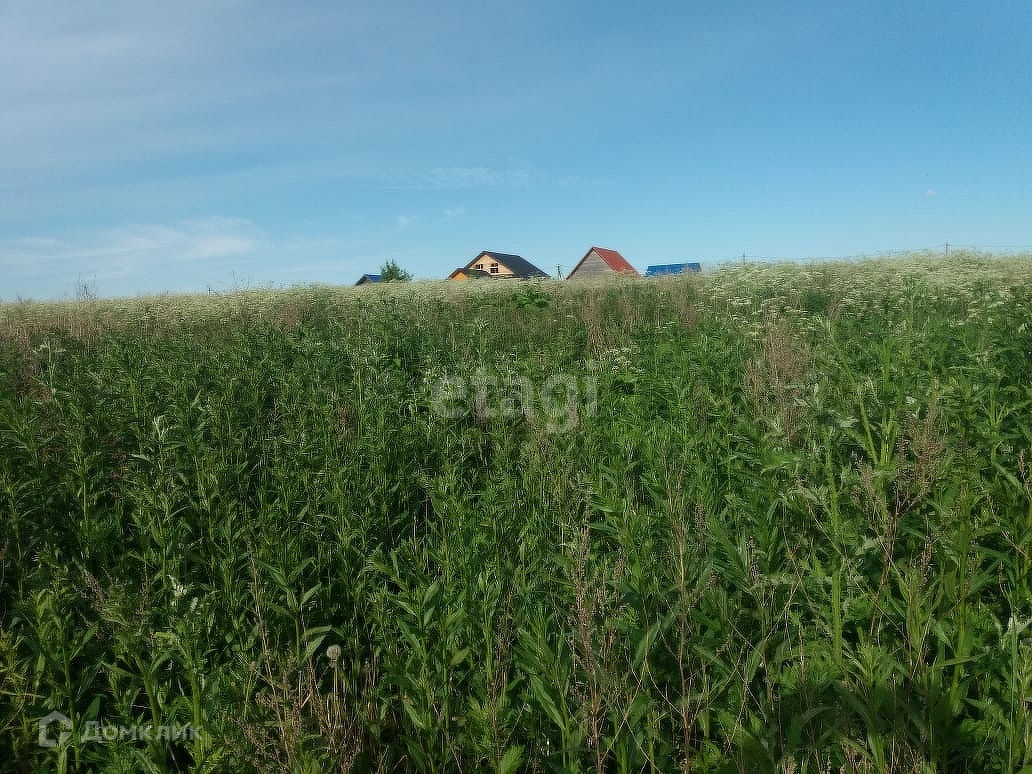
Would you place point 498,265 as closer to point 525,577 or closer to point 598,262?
point 598,262

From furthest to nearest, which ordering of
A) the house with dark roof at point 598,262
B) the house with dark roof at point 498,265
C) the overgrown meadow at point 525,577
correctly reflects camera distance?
the house with dark roof at point 498,265 → the house with dark roof at point 598,262 → the overgrown meadow at point 525,577

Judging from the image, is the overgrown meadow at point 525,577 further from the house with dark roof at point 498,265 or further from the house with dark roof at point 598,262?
the house with dark roof at point 498,265

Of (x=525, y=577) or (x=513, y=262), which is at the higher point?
(x=513, y=262)

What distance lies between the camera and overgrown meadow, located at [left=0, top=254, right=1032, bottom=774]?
1955 mm

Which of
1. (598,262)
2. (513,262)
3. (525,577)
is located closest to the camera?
(525,577)

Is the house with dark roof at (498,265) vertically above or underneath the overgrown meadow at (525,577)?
above

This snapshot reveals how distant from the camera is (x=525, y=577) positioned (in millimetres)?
2826

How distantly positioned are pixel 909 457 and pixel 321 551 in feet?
10.7

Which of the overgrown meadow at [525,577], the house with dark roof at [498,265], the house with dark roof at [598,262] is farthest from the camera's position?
the house with dark roof at [498,265]

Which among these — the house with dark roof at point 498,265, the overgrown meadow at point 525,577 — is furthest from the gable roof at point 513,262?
the overgrown meadow at point 525,577

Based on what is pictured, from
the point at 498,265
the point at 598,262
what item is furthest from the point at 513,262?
the point at 598,262

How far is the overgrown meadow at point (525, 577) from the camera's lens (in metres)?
1.96

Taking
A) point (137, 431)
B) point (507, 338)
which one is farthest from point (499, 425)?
point (507, 338)

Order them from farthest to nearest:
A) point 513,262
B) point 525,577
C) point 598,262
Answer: point 513,262, point 598,262, point 525,577
